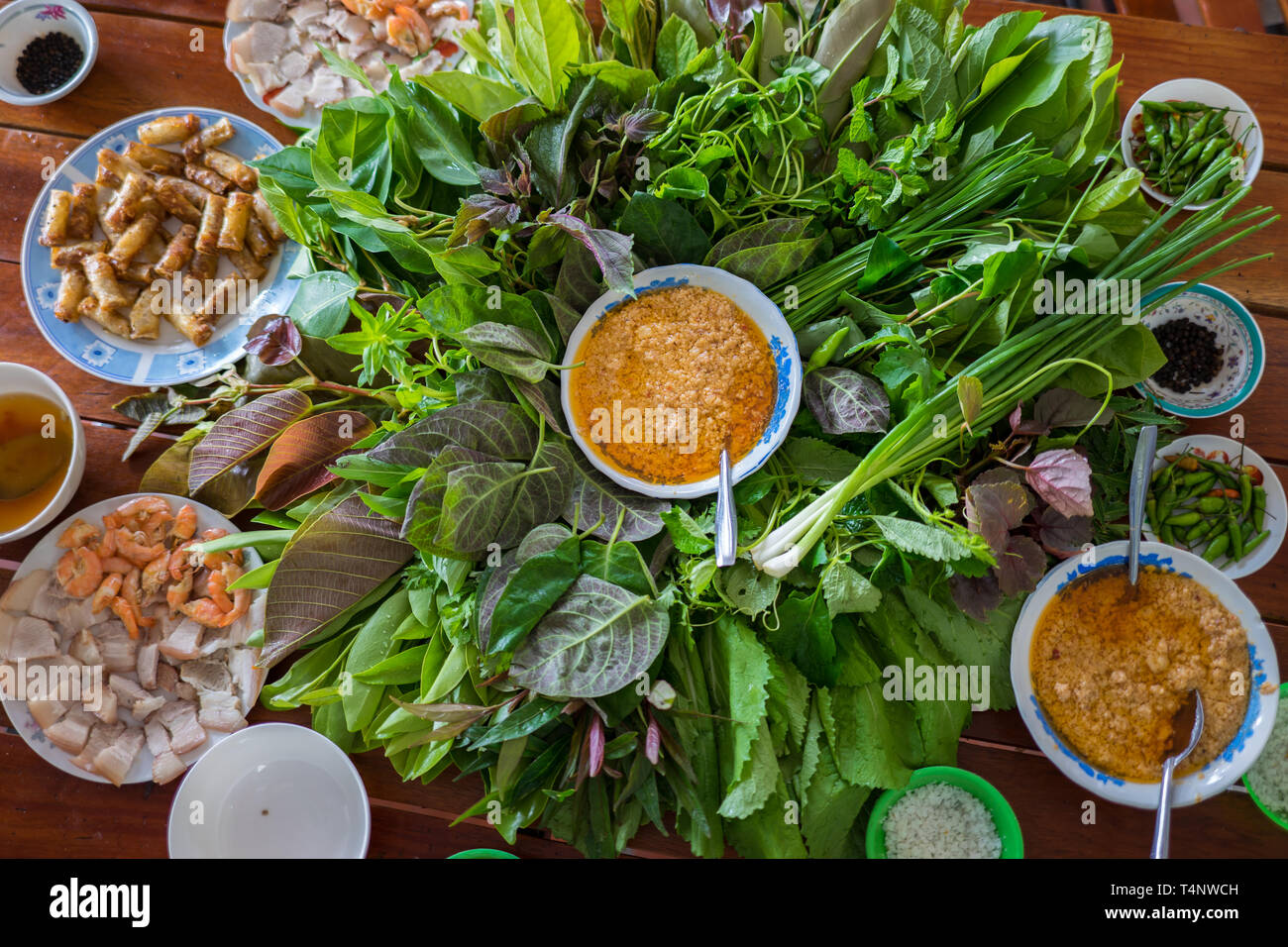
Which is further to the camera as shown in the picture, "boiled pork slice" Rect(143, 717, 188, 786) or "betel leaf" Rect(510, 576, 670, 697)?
"boiled pork slice" Rect(143, 717, 188, 786)

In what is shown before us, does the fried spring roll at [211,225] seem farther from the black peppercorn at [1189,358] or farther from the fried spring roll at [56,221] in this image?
the black peppercorn at [1189,358]

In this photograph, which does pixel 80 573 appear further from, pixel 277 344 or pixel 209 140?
pixel 209 140

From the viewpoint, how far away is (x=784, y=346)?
1.25m

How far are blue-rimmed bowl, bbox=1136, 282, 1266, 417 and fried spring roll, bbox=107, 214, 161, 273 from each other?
1.78 m

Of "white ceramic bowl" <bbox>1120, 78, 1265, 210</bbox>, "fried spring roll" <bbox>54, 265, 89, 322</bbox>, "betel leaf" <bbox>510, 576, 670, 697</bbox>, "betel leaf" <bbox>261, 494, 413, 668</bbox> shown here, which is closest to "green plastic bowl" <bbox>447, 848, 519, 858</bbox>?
"betel leaf" <bbox>510, 576, 670, 697</bbox>

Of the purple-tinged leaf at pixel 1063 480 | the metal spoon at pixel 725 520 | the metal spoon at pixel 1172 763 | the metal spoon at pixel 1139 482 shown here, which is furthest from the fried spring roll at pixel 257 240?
the metal spoon at pixel 1172 763

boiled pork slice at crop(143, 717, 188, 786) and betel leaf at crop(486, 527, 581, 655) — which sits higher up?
betel leaf at crop(486, 527, 581, 655)

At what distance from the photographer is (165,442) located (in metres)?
1.46

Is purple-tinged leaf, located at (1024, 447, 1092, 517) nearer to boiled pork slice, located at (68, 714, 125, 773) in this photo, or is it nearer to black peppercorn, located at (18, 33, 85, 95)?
boiled pork slice, located at (68, 714, 125, 773)

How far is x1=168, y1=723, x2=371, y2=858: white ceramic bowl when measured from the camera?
126 centimetres

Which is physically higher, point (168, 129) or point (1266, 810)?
point (168, 129)

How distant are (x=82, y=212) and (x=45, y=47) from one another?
15.5 inches

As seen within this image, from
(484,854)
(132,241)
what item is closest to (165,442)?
(132,241)
